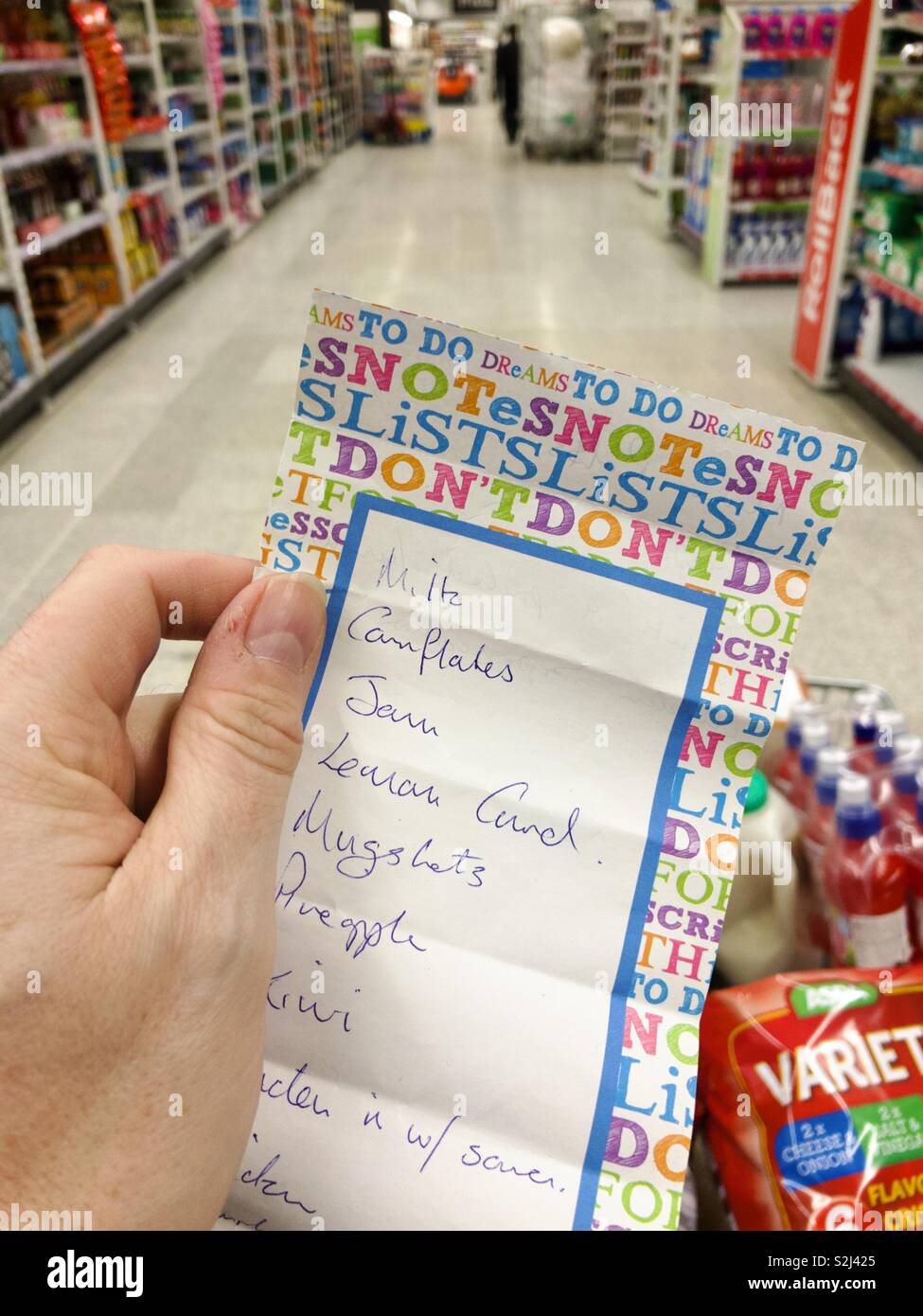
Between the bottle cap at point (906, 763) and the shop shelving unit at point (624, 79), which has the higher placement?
the shop shelving unit at point (624, 79)

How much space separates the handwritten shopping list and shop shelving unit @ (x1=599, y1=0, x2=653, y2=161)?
14432 millimetres

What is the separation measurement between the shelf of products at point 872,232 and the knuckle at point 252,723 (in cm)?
383

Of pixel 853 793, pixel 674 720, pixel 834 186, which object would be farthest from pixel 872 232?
pixel 674 720

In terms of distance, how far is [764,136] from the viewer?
606 centimetres

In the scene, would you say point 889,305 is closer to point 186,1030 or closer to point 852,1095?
point 852,1095

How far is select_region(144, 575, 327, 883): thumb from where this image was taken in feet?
1.92

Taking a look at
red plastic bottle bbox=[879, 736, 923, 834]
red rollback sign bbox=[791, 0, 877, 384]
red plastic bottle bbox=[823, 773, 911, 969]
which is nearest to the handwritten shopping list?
red plastic bottle bbox=[823, 773, 911, 969]

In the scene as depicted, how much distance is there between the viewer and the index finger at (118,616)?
23.3 inches

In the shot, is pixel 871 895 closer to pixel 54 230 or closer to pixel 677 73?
pixel 54 230

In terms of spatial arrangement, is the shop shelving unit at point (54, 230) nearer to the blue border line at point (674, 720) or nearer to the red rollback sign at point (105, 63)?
the red rollback sign at point (105, 63)

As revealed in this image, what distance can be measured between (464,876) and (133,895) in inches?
8.5

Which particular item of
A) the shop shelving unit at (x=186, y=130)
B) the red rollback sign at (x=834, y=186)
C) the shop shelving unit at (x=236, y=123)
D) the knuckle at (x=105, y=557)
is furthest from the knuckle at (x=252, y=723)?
the shop shelving unit at (x=236, y=123)

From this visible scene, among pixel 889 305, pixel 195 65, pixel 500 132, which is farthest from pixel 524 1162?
pixel 500 132

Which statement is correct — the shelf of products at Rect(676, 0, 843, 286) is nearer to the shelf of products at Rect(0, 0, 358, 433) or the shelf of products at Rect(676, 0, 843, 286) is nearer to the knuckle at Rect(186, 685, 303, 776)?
the shelf of products at Rect(0, 0, 358, 433)
